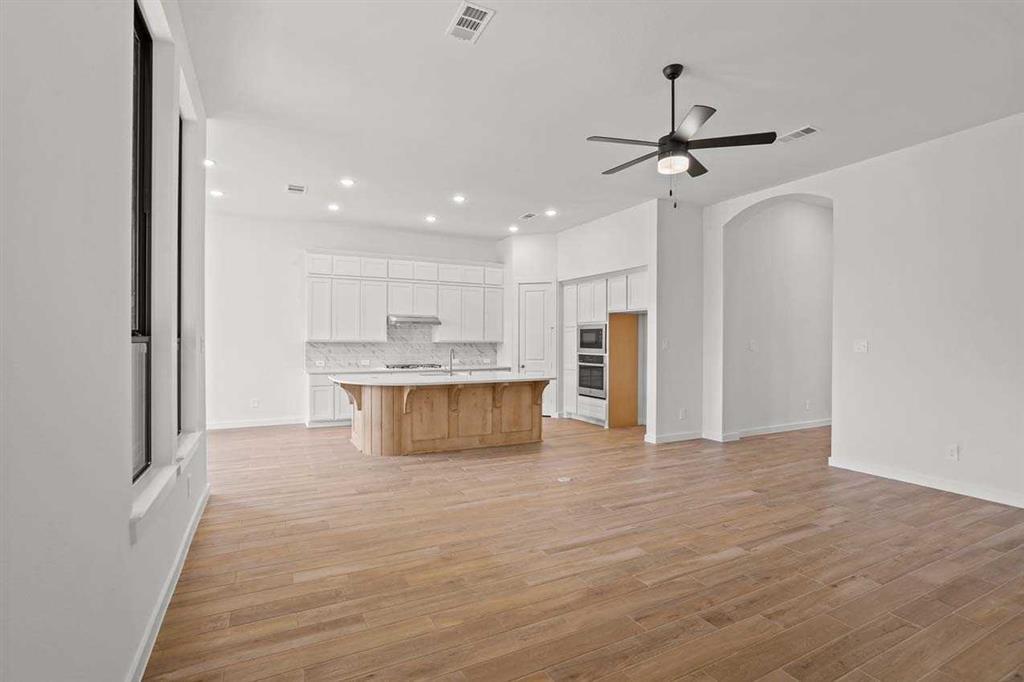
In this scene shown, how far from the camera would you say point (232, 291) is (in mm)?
7715

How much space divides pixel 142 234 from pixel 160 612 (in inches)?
70.6

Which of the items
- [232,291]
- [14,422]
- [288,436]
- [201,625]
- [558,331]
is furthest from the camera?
[558,331]

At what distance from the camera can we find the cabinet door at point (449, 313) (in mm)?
8844

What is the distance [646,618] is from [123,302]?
99.3 inches

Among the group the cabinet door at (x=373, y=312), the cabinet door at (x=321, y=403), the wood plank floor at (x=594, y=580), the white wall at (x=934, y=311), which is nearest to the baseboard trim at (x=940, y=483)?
the white wall at (x=934, y=311)

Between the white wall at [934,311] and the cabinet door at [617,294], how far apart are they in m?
2.60

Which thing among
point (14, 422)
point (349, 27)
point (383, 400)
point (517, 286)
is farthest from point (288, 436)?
point (14, 422)

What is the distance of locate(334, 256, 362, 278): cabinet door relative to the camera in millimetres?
8039

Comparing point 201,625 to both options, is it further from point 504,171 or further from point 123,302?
point 504,171

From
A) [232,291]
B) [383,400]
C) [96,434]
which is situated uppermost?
[232,291]

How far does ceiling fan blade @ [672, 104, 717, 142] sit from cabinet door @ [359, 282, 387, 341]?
576cm

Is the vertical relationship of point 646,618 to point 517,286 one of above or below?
below

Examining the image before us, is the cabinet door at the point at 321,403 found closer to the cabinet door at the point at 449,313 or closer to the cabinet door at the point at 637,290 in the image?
the cabinet door at the point at 449,313

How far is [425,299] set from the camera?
8695 millimetres
